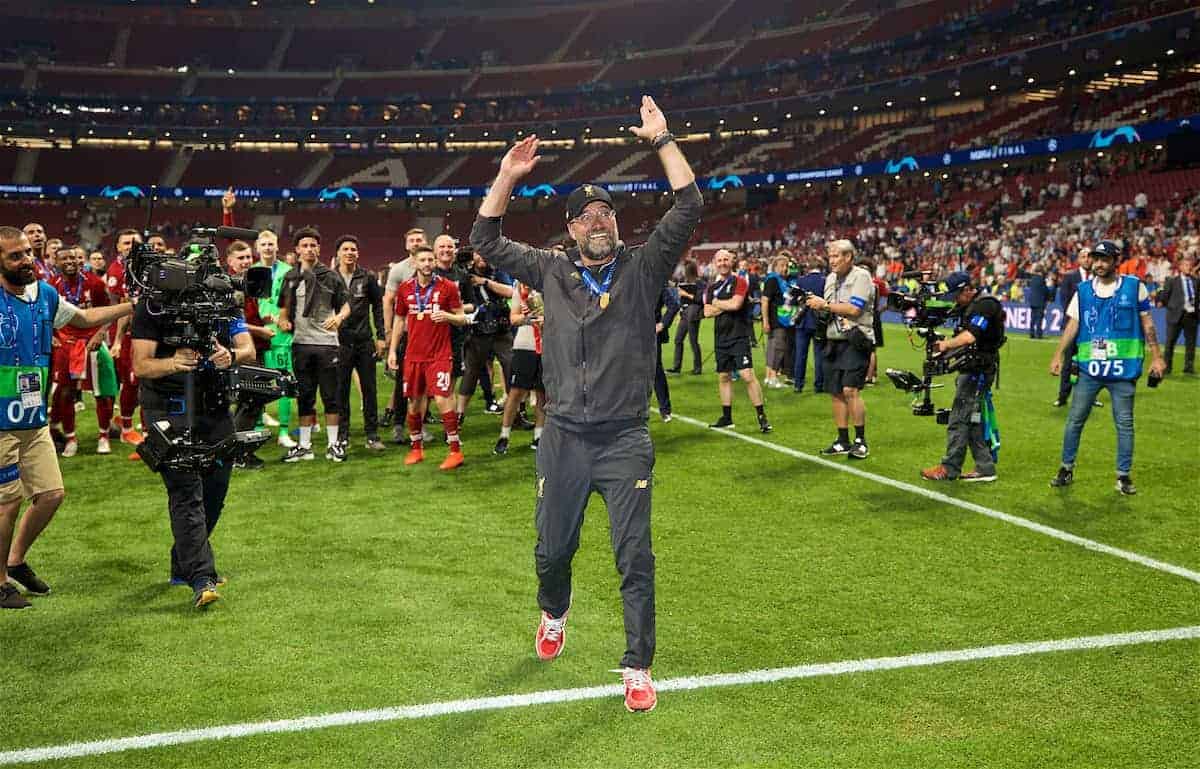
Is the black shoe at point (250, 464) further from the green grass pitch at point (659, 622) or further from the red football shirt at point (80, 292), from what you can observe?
the red football shirt at point (80, 292)

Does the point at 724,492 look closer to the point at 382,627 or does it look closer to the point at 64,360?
the point at 382,627

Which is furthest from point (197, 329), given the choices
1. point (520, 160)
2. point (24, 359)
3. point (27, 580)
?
point (520, 160)

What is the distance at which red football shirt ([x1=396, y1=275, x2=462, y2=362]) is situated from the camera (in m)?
9.25

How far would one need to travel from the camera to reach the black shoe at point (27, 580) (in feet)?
18.7

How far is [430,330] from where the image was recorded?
9.27 m

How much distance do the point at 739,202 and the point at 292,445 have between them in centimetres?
4712

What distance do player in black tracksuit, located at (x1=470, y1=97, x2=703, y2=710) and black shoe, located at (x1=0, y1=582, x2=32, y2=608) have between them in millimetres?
3199

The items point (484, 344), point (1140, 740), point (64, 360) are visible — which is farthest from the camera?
point (484, 344)

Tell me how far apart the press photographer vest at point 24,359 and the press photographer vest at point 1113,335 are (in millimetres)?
7441

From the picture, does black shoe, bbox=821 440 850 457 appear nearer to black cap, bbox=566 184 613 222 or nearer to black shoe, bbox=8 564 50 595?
black cap, bbox=566 184 613 222

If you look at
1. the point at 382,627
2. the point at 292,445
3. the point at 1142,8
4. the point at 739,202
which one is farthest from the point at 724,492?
the point at 739,202

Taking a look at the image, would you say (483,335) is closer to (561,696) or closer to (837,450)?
(837,450)

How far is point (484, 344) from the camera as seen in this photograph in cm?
1052

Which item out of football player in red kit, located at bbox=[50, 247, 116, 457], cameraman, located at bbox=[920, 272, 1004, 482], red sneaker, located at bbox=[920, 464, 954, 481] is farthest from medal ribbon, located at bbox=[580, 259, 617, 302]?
football player in red kit, located at bbox=[50, 247, 116, 457]
